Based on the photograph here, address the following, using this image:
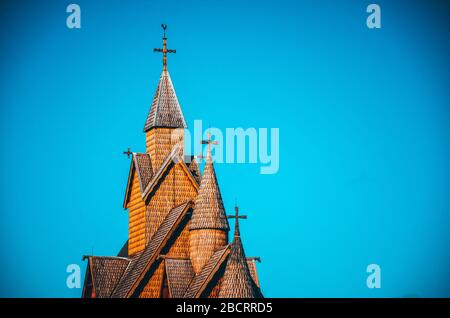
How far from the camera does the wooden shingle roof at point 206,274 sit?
239 feet

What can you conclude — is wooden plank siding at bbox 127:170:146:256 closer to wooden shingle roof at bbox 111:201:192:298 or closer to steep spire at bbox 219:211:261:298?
wooden shingle roof at bbox 111:201:192:298

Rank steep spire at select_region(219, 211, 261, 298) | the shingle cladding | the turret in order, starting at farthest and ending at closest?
the shingle cladding < the turret < steep spire at select_region(219, 211, 261, 298)

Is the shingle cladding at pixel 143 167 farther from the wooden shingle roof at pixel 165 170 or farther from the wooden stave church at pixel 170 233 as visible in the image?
the wooden shingle roof at pixel 165 170

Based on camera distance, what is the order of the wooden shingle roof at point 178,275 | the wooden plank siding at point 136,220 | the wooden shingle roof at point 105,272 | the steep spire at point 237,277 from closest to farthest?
the steep spire at point 237,277
the wooden shingle roof at point 178,275
the wooden shingle roof at point 105,272
the wooden plank siding at point 136,220

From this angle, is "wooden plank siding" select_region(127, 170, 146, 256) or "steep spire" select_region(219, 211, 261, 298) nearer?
"steep spire" select_region(219, 211, 261, 298)

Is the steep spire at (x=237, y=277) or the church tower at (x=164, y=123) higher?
the church tower at (x=164, y=123)

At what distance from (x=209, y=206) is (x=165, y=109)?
7.59 m

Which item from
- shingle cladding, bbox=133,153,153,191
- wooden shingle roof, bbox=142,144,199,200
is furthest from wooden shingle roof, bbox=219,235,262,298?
shingle cladding, bbox=133,153,153,191

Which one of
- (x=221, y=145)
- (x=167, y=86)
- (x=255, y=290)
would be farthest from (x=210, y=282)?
(x=167, y=86)

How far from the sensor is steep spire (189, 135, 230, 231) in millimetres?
75188

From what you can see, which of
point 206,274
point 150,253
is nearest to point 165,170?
point 150,253

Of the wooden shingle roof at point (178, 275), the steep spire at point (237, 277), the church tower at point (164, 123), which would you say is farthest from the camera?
the church tower at point (164, 123)

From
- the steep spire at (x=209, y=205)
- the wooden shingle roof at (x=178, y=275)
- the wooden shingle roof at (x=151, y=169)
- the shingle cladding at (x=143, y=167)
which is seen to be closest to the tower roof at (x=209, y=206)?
the steep spire at (x=209, y=205)
